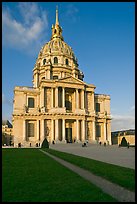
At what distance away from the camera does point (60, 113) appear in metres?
54.6

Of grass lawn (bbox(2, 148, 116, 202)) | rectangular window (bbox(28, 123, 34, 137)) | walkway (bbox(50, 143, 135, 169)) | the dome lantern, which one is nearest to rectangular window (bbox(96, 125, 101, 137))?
rectangular window (bbox(28, 123, 34, 137))

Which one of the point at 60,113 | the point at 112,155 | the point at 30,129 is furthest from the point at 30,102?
the point at 112,155

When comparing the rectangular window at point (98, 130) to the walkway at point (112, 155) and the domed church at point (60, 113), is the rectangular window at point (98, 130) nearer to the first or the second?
the domed church at point (60, 113)

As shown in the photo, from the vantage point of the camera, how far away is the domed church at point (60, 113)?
55.1m

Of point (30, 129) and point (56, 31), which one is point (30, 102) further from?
point (56, 31)

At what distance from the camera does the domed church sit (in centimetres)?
5506

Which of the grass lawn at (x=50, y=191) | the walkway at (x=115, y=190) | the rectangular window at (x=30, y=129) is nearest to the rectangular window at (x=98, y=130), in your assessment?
the rectangular window at (x=30, y=129)

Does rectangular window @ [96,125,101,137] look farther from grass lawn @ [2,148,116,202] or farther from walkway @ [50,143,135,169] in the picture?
grass lawn @ [2,148,116,202]

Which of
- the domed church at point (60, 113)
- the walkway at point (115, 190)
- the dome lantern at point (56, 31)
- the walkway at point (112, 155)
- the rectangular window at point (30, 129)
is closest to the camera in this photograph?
the walkway at point (115, 190)

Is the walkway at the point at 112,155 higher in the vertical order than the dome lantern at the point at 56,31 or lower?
lower

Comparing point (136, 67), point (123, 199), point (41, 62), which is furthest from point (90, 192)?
point (41, 62)

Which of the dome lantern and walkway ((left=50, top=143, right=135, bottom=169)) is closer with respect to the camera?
walkway ((left=50, top=143, right=135, bottom=169))

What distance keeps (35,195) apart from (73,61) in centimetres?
7163

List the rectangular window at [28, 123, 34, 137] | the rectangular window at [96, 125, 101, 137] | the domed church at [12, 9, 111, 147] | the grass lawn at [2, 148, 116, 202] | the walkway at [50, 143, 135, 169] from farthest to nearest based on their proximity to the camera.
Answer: the rectangular window at [96, 125, 101, 137]
the rectangular window at [28, 123, 34, 137]
the domed church at [12, 9, 111, 147]
the walkway at [50, 143, 135, 169]
the grass lawn at [2, 148, 116, 202]
